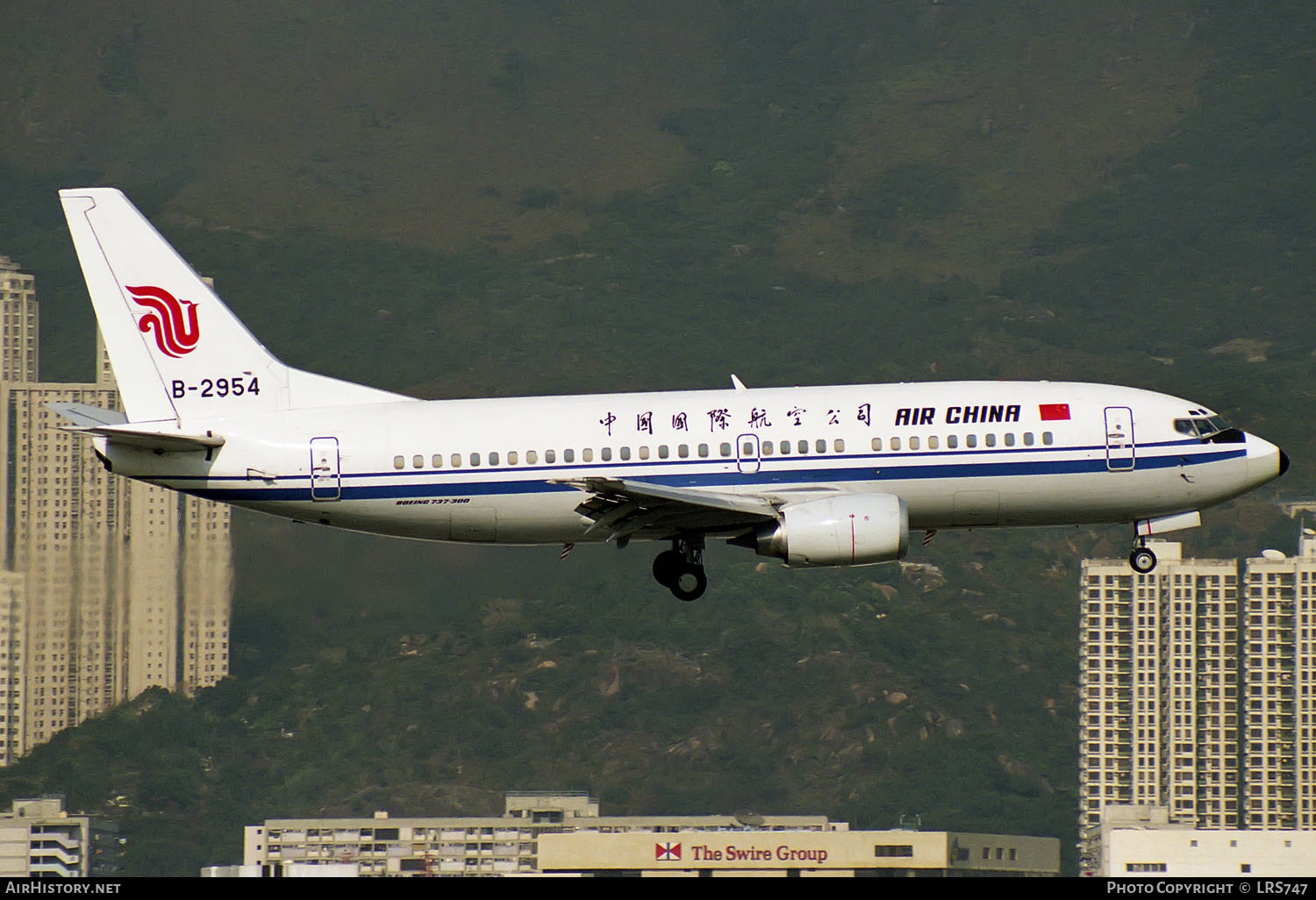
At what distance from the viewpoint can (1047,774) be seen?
568 ft

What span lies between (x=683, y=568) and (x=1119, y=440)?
34.8 ft

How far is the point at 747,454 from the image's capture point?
45844 mm

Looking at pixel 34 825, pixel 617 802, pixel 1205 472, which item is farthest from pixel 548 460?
pixel 617 802

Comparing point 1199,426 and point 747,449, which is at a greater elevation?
point 1199,426

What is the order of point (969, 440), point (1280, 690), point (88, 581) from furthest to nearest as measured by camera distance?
point (1280, 690) < point (88, 581) < point (969, 440)

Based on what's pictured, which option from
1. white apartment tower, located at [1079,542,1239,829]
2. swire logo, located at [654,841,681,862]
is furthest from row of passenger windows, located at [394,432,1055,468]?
white apartment tower, located at [1079,542,1239,829]

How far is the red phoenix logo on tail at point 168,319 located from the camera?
49531mm

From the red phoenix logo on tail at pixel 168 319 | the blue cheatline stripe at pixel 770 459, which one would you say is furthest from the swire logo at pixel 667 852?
the blue cheatline stripe at pixel 770 459

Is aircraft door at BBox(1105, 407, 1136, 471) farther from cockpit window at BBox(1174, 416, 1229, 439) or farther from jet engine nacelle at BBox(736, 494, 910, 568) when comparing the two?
jet engine nacelle at BBox(736, 494, 910, 568)

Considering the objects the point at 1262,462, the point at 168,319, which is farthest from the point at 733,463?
the point at 168,319

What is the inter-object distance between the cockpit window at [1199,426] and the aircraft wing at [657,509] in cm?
1002

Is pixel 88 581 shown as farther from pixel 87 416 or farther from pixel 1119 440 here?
pixel 1119 440

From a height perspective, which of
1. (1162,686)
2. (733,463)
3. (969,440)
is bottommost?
(1162,686)

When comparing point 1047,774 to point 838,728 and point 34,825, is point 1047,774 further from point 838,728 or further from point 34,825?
point 34,825
